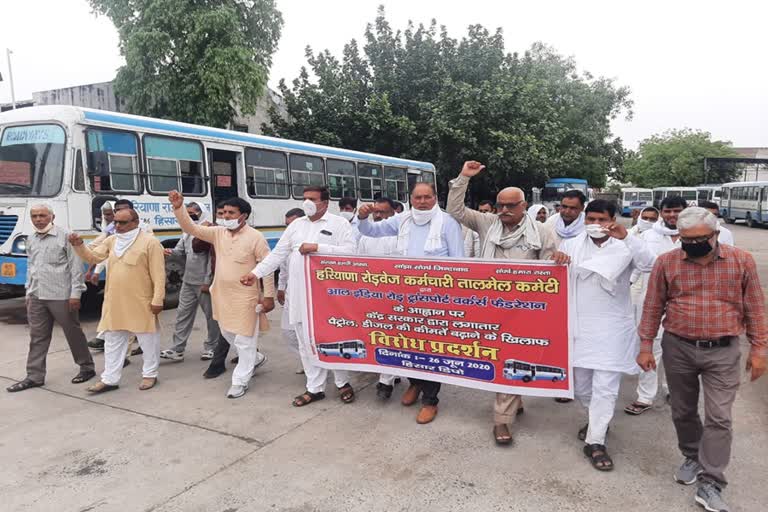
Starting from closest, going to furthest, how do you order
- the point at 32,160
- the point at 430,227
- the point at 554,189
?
the point at 430,227, the point at 32,160, the point at 554,189

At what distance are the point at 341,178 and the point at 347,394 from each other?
8371 mm

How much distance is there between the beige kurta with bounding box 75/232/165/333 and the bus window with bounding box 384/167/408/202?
979 cm

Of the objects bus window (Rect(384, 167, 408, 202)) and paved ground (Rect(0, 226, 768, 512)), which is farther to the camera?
bus window (Rect(384, 167, 408, 202))

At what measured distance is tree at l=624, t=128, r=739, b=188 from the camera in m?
51.3

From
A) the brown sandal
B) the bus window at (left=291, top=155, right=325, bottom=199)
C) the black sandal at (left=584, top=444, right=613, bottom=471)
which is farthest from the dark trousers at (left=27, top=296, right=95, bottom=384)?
the bus window at (left=291, top=155, right=325, bottom=199)

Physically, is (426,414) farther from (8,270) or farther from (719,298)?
(8,270)

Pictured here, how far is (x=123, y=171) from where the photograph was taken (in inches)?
301

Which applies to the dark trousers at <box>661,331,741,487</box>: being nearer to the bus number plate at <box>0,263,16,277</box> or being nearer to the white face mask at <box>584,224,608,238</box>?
the white face mask at <box>584,224,608,238</box>

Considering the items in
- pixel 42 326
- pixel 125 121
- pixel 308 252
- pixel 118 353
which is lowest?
pixel 118 353

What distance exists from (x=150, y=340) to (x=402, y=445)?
2.57 metres

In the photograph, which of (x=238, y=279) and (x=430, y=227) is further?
(x=238, y=279)

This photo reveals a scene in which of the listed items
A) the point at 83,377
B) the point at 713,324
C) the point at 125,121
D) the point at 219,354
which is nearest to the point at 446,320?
the point at 713,324

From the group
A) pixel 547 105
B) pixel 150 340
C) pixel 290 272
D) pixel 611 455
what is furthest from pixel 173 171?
pixel 547 105

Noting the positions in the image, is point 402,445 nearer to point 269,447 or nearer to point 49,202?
point 269,447
